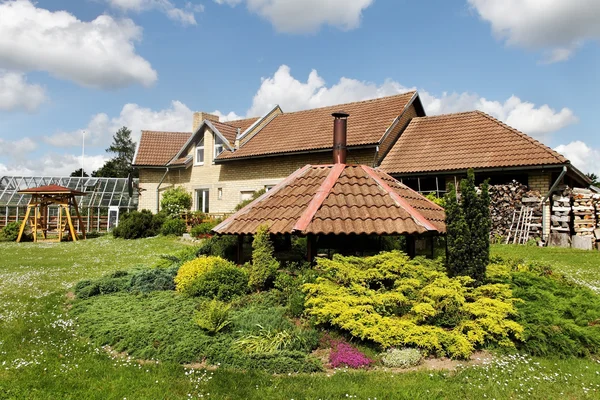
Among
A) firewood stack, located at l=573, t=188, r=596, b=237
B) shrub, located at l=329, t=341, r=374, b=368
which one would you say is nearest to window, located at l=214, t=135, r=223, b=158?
firewood stack, located at l=573, t=188, r=596, b=237

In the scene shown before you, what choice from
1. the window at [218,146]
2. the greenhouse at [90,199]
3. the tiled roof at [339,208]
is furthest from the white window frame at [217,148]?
the tiled roof at [339,208]

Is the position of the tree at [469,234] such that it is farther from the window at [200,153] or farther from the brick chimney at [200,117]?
the brick chimney at [200,117]

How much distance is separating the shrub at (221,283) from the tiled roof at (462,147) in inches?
489

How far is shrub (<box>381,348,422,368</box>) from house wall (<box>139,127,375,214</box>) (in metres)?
15.4

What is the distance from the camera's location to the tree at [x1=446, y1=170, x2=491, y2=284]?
7652 millimetres

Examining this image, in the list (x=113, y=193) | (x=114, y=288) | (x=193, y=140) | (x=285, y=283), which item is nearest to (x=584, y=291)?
(x=285, y=283)

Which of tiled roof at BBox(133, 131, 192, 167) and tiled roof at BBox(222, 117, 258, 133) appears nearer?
tiled roof at BBox(222, 117, 258, 133)

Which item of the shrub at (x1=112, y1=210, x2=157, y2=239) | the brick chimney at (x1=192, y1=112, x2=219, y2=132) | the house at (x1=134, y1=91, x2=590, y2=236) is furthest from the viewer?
the brick chimney at (x1=192, y1=112, x2=219, y2=132)

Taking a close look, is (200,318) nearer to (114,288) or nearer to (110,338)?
(110,338)

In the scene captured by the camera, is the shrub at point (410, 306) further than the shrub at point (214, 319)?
No

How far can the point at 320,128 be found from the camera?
77.6 feet

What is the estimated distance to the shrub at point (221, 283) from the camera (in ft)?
27.9

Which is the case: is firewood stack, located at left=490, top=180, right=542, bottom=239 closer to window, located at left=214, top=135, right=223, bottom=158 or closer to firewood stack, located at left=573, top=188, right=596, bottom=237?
firewood stack, located at left=573, top=188, right=596, bottom=237

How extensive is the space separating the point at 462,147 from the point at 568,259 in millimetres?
7353
